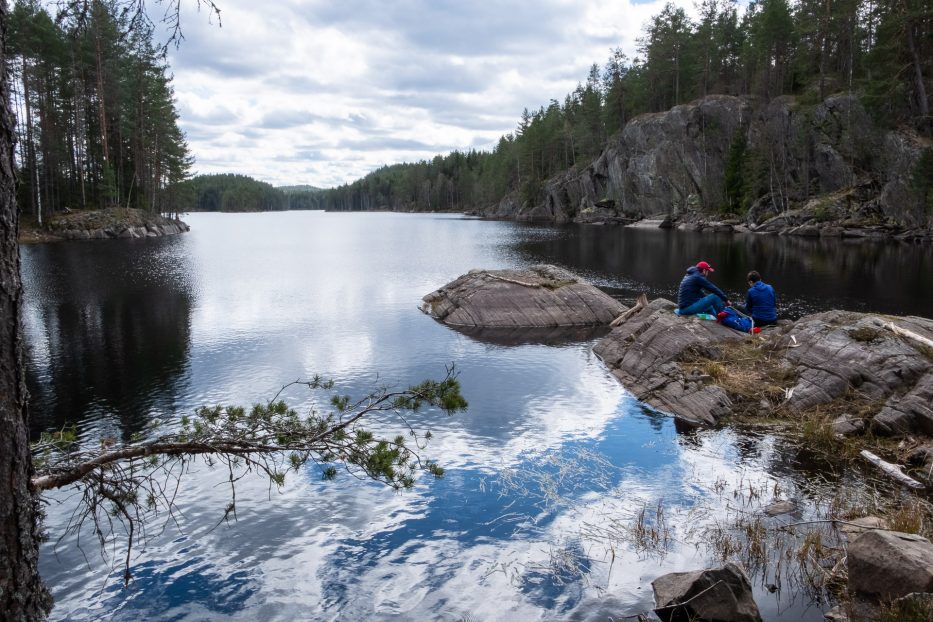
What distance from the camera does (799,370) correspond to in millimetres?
16609

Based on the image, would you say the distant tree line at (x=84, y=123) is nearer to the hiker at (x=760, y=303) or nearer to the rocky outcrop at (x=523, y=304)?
the rocky outcrop at (x=523, y=304)

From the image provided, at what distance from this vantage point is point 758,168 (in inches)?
3115

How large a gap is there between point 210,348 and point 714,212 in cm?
8603

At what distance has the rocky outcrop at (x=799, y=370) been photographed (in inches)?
551

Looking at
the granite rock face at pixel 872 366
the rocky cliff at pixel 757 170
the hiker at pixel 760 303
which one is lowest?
the granite rock face at pixel 872 366

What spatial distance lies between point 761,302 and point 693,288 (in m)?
2.30

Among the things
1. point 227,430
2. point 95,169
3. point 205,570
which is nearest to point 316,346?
point 205,570

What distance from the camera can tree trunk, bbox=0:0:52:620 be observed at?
448 centimetres

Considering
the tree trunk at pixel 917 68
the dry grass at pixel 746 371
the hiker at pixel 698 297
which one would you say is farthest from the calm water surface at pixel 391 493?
the tree trunk at pixel 917 68

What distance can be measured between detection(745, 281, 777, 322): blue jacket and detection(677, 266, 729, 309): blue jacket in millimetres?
939

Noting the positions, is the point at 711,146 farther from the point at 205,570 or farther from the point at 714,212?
the point at 205,570

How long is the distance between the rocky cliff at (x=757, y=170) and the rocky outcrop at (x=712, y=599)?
6388 centimetres

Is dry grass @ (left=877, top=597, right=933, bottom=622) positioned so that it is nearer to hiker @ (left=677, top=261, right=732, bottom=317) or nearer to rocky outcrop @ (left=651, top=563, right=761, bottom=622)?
rocky outcrop @ (left=651, top=563, right=761, bottom=622)

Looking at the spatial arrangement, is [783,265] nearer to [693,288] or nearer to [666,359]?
[693,288]
